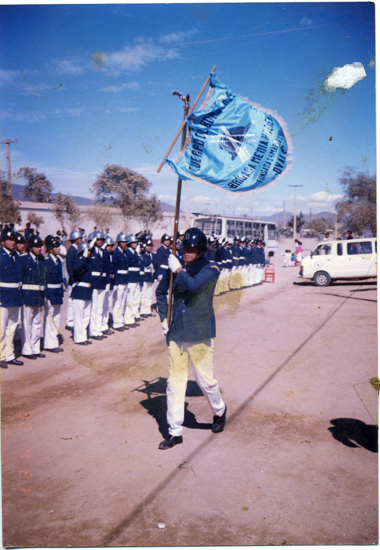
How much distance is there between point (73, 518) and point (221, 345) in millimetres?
4775

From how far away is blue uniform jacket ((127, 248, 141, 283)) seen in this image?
944cm

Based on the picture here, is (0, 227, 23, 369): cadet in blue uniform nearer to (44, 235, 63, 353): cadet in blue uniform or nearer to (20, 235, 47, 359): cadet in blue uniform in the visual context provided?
(20, 235, 47, 359): cadet in blue uniform

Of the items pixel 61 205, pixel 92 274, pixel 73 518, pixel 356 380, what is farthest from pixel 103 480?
pixel 61 205

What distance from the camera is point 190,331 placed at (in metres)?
3.90

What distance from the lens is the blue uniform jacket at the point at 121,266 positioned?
9.18 meters

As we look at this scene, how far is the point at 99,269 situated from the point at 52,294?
1261mm

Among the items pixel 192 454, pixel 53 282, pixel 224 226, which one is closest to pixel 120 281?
pixel 53 282

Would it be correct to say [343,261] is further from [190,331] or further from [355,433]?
[190,331]

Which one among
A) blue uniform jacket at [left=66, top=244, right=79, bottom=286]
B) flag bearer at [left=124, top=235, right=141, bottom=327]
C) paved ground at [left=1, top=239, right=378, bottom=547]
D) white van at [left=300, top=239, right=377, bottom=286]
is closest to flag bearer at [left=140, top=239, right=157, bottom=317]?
flag bearer at [left=124, top=235, right=141, bottom=327]

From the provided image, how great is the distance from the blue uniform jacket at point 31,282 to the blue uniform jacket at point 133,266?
9.52 ft

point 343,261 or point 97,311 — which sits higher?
point 343,261

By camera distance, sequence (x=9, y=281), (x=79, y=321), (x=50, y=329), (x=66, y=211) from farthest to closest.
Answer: (x=66, y=211)
(x=79, y=321)
(x=50, y=329)
(x=9, y=281)

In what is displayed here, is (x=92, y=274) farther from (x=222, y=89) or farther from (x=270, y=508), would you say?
(x=270, y=508)

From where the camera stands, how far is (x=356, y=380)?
5.61m
